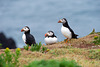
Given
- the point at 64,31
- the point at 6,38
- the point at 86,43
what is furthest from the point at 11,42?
the point at 86,43

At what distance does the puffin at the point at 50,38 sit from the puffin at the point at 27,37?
219 cm

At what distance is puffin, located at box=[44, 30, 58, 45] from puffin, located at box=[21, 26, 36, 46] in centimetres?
219

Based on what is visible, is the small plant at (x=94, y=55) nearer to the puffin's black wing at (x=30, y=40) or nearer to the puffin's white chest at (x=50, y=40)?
the puffin's black wing at (x=30, y=40)

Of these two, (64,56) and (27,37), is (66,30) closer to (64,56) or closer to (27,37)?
(27,37)

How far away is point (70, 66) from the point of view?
3375 millimetres

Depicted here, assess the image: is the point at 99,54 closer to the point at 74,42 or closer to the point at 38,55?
the point at 38,55

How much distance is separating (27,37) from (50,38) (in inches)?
107

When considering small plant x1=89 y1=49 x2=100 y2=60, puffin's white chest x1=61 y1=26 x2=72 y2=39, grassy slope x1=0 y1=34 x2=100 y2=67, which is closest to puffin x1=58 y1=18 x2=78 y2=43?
puffin's white chest x1=61 y1=26 x2=72 y2=39

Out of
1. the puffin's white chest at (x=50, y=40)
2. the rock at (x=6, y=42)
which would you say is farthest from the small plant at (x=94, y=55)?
the rock at (x=6, y=42)

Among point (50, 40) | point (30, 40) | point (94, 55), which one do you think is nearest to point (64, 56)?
point (94, 55)

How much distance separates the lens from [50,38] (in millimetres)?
13773

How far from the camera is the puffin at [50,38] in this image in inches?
541

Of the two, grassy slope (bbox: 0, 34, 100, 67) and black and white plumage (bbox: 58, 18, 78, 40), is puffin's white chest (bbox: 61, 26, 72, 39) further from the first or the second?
grassy slope (bbox: 0, 34, 100, 67)

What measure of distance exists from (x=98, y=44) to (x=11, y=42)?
717cm
